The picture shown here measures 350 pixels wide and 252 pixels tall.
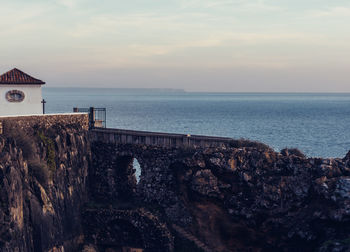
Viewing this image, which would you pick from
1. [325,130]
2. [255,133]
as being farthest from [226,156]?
[325,130]

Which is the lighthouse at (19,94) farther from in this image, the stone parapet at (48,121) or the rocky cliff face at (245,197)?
the rocky cliff face at (245,197)

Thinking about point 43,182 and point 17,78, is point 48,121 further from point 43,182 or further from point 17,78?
point 17,78

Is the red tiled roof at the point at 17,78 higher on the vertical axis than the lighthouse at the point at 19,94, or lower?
higher

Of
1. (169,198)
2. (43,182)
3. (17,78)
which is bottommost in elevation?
(169,198)

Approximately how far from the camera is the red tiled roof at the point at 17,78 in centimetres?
3981

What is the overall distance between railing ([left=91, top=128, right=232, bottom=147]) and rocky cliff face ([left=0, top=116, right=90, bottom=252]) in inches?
66.0

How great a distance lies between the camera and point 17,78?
4038cm

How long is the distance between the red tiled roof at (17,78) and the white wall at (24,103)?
0.33m

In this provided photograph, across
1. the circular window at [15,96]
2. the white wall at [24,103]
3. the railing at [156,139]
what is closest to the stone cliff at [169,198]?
the railing at [156,139]

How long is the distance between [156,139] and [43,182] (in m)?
9.12

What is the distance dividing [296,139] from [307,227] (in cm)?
6486

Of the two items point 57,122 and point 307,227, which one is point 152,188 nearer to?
point 57,122

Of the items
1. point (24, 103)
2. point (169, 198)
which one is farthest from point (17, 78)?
point (169, 198)

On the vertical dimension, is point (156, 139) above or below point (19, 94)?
below
